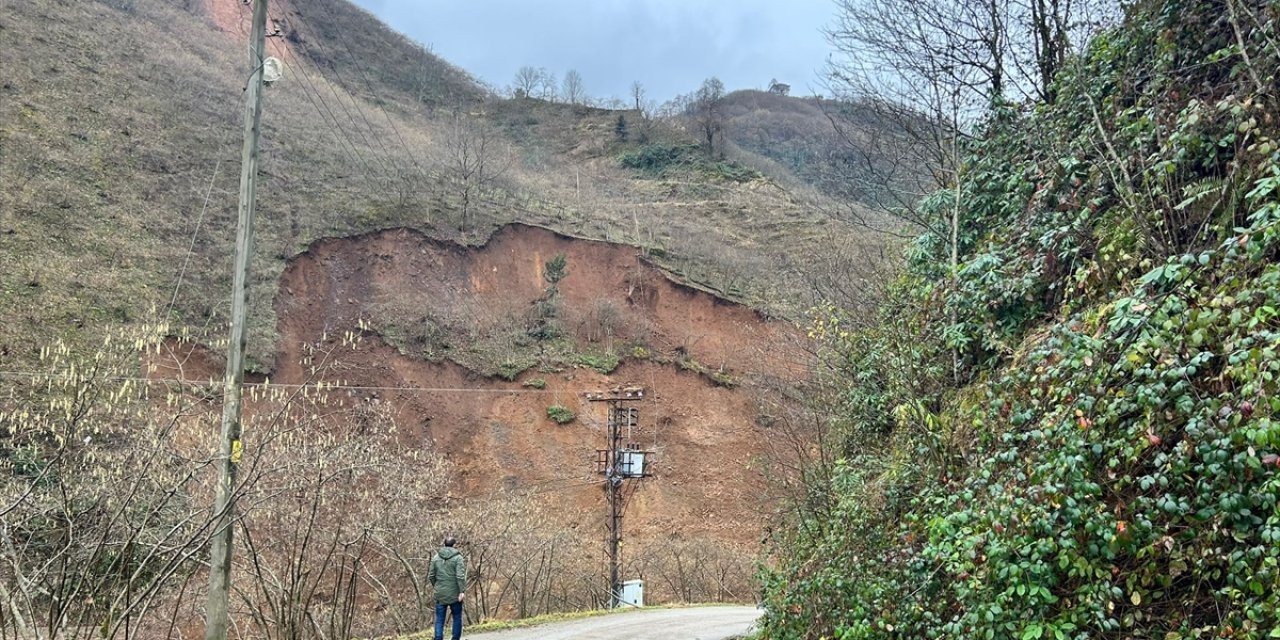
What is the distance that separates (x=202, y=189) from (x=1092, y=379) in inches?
1440

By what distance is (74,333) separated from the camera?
23.8m

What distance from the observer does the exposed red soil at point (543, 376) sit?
100 ft

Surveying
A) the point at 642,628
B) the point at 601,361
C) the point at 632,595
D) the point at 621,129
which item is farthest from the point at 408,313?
the point at 621,129


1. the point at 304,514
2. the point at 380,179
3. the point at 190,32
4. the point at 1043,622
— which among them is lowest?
the point at 304,514

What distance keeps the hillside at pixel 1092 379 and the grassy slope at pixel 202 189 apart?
40.7 feet

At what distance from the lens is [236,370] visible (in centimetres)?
766

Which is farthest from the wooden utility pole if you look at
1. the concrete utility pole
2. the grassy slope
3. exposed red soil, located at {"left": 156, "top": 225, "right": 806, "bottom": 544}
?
exposed red soil, located at {"left": 156, "top": 225, "right": 806, "bottom": 544}

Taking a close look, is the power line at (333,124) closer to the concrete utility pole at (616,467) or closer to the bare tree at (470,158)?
the bare tree at (470,158)

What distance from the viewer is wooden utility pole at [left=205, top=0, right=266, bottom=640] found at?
288 inches

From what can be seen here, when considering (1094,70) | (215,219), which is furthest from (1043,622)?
(215,219)

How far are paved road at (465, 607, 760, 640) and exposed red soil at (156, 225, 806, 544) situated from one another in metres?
11.8

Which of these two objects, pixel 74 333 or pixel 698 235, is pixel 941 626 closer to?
pixel 74 333

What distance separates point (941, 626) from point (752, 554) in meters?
25.8

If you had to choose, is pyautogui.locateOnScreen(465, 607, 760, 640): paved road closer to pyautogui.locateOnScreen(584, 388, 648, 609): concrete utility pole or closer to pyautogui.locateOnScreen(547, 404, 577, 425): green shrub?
pyautogui.locateOnScreen(584, 388, 648, 609): concrete utility pole
